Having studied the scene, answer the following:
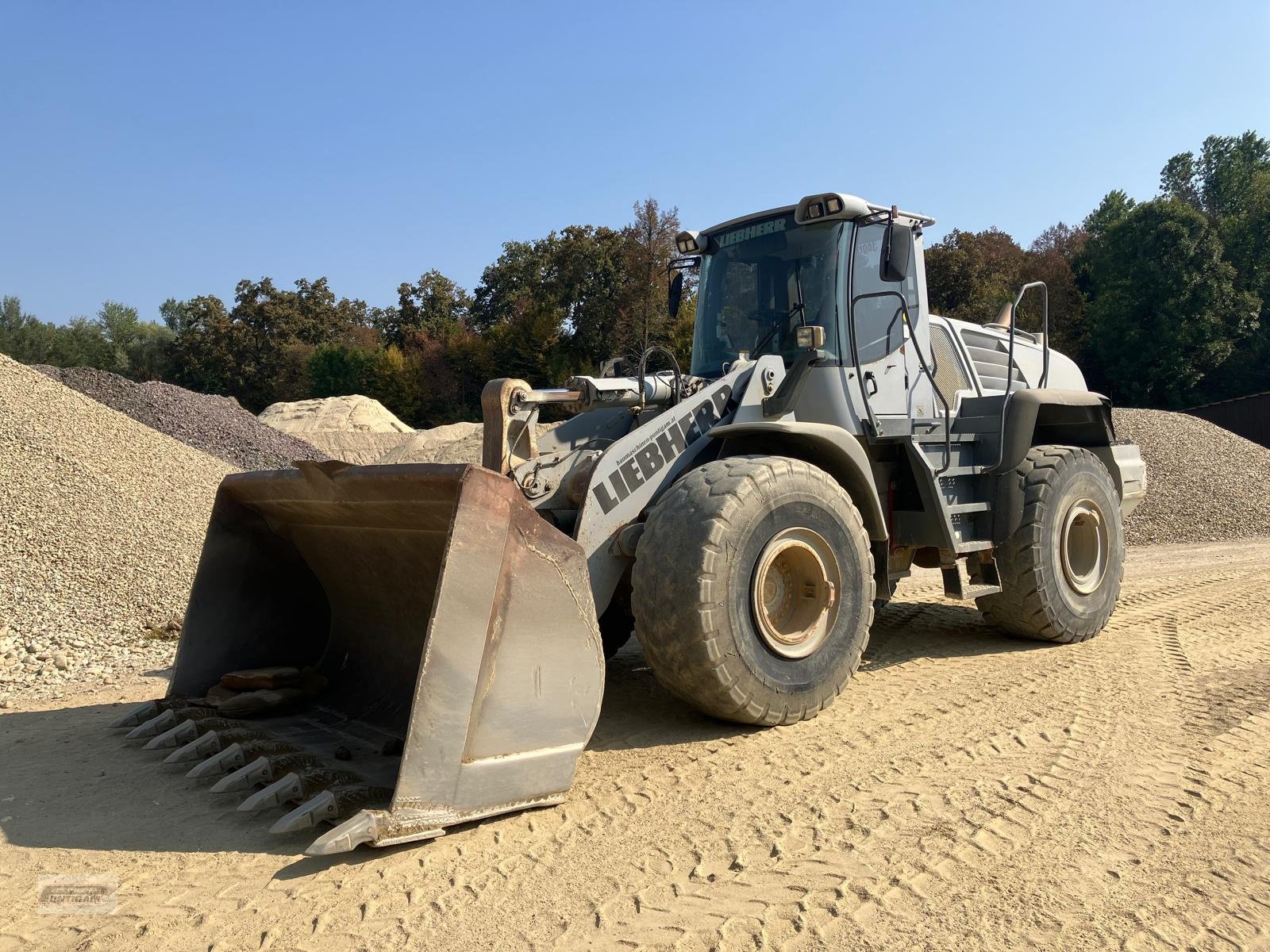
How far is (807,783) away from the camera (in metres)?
3.97

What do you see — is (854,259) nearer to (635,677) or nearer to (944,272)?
(635,677)

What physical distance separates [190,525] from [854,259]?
25.9ft

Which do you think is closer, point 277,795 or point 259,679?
point 277,795

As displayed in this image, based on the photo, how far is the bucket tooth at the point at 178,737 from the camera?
4602mm

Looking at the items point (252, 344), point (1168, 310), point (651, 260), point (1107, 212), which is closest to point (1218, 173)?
point (1107, 212)

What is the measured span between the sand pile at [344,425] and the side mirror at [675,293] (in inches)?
701

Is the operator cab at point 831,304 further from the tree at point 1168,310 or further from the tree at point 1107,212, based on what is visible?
the tree at point 1107,212

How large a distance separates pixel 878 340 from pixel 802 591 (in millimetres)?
1865

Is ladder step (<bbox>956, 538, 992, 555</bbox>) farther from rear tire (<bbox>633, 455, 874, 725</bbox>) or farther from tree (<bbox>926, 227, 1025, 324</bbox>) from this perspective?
tree (<bbox>926, 227, 1025, 324</bbox>)

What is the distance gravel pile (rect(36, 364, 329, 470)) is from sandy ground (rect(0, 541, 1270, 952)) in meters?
13.4

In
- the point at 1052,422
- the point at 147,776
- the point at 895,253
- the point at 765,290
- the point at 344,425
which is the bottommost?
the point at 147,776

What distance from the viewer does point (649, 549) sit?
14.3ft

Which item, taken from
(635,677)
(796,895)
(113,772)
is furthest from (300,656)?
(796,895)

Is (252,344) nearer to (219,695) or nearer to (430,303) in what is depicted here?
(430,303)
